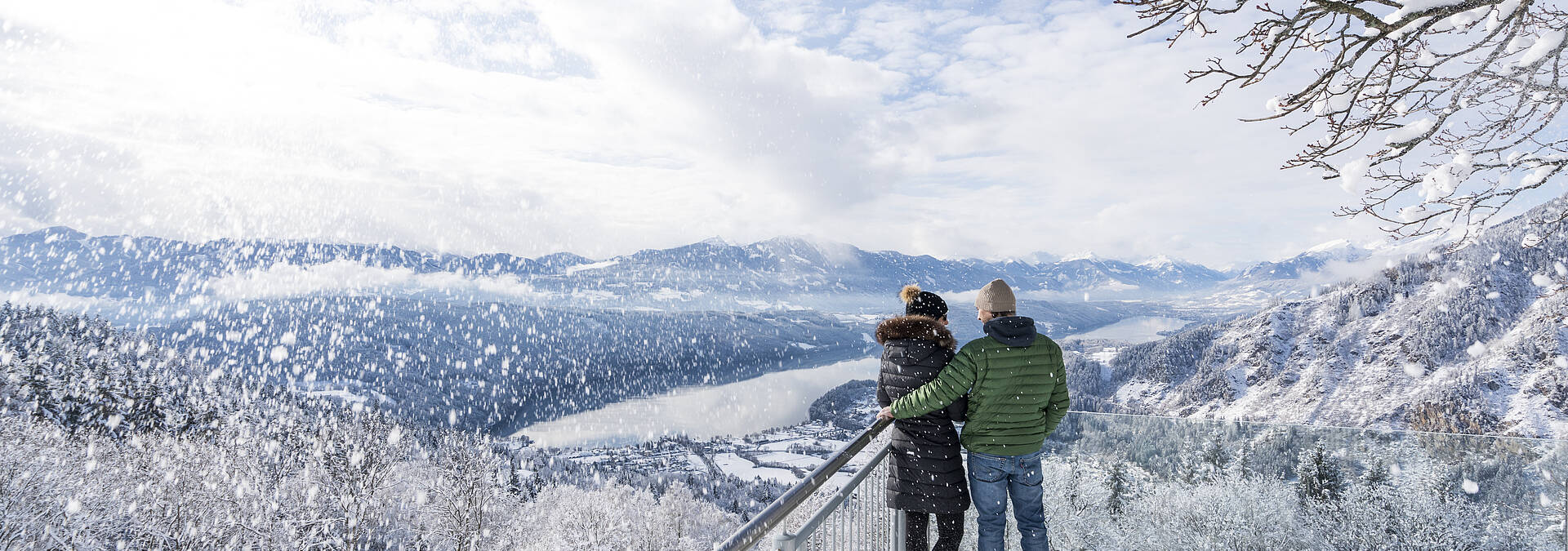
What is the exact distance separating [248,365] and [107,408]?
137295 millimetres

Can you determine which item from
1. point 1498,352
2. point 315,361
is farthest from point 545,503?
point 315,361

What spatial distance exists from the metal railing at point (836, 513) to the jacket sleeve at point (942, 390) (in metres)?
0.23

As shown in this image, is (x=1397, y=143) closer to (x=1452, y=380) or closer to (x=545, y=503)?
(x=545, y=503)

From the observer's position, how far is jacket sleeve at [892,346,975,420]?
2525 mm

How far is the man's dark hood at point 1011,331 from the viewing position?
104 inches

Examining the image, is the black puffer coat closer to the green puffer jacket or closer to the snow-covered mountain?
the green puffer jacket

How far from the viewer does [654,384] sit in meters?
143

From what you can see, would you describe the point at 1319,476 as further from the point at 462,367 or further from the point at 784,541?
the point at 462,367

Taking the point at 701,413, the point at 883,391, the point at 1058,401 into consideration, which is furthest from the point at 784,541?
the point at 701,413

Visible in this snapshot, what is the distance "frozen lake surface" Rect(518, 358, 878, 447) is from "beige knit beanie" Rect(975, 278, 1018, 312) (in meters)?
85.7

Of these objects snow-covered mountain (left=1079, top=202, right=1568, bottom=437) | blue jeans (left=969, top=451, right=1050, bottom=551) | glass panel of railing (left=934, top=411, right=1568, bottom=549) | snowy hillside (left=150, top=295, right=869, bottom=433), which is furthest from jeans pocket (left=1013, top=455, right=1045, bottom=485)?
snowy hillside (left=150, top=295, right=869, bottom=433)

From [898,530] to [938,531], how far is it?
0.18 metres

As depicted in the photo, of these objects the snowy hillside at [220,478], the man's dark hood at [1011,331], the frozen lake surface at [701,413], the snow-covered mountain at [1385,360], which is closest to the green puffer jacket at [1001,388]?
the man's dark hood at [1011,331]

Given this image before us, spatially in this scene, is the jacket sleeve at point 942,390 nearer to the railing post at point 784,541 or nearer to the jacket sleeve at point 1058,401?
the jacket sleeve at point 1058,401
